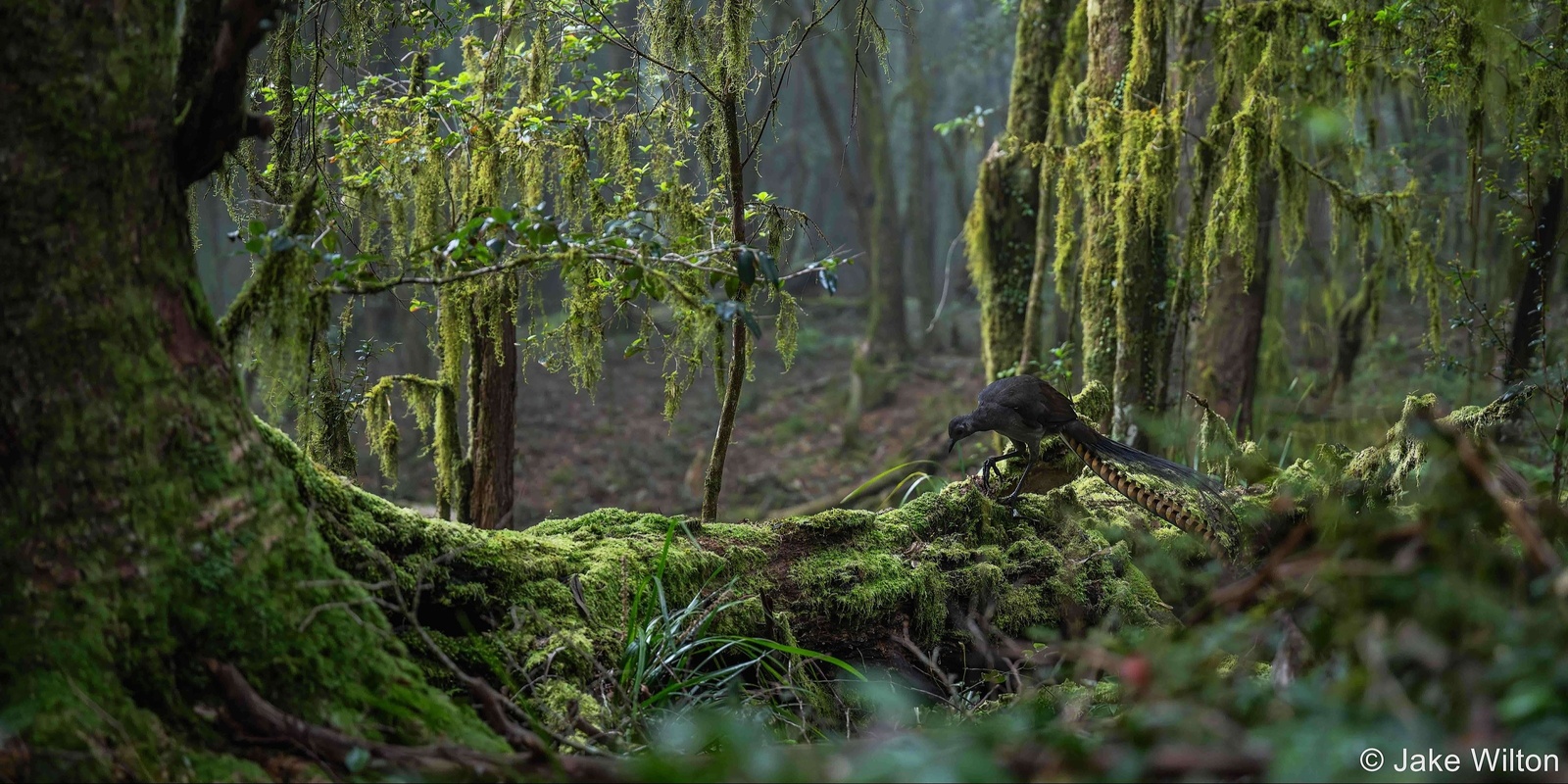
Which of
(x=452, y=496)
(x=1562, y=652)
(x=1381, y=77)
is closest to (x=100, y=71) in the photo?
(x=1562, y=652)

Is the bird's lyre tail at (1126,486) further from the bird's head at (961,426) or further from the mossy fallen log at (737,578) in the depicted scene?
the bird's head at (961,426)

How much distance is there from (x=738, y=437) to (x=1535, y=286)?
10513 millimetres

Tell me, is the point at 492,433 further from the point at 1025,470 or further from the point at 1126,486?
the point at 1126,486

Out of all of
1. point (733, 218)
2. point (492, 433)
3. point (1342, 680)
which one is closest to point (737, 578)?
point (733, 218)

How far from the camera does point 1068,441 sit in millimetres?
4652

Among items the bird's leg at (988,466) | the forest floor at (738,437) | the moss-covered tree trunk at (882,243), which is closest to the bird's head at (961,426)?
the bird's leg at (988,466)

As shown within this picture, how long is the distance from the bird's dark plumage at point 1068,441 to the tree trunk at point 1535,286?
2.70m

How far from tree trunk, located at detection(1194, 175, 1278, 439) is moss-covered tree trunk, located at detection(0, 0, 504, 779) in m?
8.30

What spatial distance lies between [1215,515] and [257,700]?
3866 mm

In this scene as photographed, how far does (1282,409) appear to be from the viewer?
33.4ft

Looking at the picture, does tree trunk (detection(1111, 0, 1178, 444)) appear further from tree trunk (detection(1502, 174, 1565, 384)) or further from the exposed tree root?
the exposed tree root

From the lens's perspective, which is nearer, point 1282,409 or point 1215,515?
point 1215,515

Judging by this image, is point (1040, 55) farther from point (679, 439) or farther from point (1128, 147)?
point (679, 439)

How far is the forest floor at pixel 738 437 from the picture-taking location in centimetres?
1276
